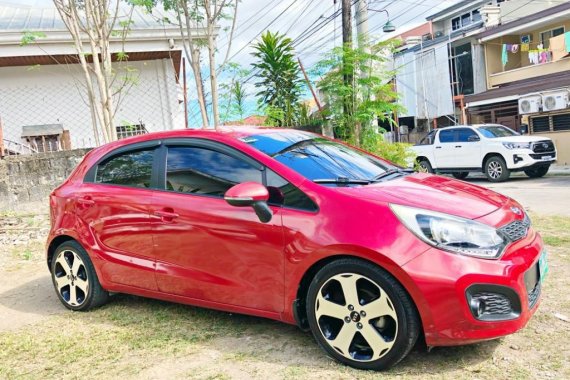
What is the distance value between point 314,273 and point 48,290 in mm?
3580

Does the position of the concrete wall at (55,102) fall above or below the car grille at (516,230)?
above

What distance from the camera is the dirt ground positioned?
9.64 feet

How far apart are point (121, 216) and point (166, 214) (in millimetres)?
521

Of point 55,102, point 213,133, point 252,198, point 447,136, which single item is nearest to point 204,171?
point 213,133

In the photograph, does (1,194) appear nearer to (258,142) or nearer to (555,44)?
(258,142)

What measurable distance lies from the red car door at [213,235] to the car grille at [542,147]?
41.7 feet

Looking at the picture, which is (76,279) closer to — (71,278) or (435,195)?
(71,278)

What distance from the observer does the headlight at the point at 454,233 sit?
2.78 metres

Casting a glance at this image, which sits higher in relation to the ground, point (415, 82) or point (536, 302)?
point (415, 82)

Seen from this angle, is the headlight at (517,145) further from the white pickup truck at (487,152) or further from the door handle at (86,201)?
the door handle at (86,201)

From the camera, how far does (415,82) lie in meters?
27.1

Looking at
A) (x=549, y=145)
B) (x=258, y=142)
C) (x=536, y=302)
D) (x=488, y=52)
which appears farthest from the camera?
(x=488, y=52)

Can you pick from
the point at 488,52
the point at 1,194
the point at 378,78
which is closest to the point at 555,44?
the point at 488,52

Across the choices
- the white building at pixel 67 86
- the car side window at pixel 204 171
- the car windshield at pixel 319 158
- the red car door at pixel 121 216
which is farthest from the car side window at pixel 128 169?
the white building at pixel 67 86
